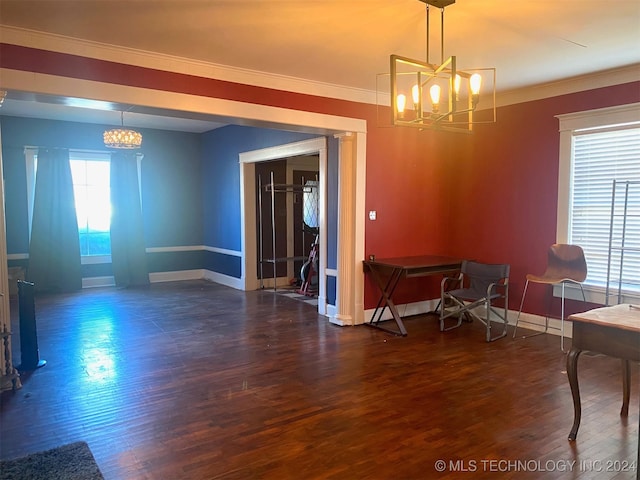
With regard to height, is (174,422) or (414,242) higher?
(414,242)

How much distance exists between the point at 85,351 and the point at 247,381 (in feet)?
5.88

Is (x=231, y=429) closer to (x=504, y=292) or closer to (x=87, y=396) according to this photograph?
(x=87, y=396)

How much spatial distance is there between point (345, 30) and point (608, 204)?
314cm

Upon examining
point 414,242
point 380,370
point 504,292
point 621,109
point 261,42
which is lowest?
point 380,370

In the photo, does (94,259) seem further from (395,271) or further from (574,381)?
(574,381)

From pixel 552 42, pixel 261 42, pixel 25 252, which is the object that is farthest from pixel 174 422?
pixel 25 252

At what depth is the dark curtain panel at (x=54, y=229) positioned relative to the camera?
7082 millimetres

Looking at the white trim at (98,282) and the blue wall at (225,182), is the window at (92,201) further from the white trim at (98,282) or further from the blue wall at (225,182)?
the blue wall at (225,182)

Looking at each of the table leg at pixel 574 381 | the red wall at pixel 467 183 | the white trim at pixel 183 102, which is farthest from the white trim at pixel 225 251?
the table leg at pixel 574 381

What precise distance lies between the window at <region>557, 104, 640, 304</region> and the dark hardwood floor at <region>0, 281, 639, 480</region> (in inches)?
34.0

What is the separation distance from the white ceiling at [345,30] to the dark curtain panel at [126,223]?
4462mm

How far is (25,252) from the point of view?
714cm

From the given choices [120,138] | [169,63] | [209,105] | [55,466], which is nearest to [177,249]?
[120,138]

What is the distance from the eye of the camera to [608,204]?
4.49m
